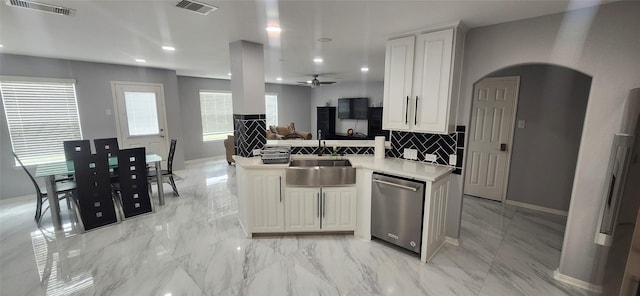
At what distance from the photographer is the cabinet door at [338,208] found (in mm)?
2928

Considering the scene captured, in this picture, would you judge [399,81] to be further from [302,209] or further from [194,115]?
[194,115]

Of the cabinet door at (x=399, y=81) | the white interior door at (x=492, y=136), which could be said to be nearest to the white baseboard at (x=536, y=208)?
the white interior door at (x=492, y=136)

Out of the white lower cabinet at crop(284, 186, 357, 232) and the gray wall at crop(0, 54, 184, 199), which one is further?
the gray wall at crop(0, 54, 184, 199)

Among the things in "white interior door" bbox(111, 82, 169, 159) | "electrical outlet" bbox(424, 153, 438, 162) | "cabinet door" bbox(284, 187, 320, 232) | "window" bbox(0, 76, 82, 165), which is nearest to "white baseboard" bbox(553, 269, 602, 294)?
"electrical outlet" bbox(424, 153, 438, 162)

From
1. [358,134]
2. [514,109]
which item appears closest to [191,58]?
[514,109]

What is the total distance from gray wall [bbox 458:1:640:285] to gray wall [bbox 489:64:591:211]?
1.73 meters

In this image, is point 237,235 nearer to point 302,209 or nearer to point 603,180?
point 302,209

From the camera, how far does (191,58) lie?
14.3ft

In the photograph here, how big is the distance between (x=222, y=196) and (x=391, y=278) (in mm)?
3205

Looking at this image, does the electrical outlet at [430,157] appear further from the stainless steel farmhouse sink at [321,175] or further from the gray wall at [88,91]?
the gray wall at [88,91]

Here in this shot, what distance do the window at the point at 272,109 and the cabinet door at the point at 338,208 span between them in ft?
22.9

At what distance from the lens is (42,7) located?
2.13 m

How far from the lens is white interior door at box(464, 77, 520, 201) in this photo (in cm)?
386

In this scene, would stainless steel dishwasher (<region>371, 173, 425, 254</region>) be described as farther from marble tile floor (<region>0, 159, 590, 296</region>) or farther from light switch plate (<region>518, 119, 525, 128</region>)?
light switch plate (<region>518, 119, 525, 128</region>)
